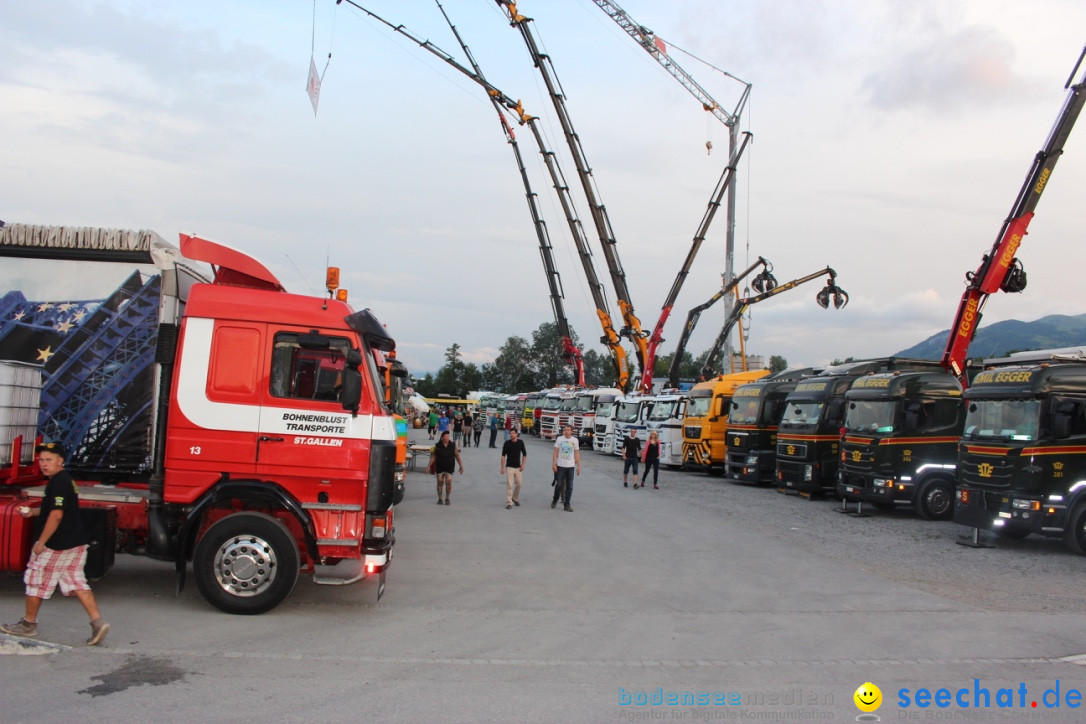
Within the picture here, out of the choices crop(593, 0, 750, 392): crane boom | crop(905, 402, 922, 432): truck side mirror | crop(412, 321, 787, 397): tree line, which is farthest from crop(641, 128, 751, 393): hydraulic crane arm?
crop(412, 321, 787, 397): tree line

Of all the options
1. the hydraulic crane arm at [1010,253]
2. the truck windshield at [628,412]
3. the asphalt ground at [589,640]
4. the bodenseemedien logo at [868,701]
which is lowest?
the asphalt ground at [589,640]

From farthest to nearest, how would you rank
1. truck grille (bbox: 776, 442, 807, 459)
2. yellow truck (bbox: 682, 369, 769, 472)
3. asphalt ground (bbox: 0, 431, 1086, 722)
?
yellow truck (bbox: 682, 369, 769, 472) → truck grille (bbox: 776, 442, 807, 459) → asphalt ground (bbox: 0, 431, 1086, 722)

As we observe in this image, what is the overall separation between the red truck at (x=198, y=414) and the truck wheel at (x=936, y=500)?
12711mm

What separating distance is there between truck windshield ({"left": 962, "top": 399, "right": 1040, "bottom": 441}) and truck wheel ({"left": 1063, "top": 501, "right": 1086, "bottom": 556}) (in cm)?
118

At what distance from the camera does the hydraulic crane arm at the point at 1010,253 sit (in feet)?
61.7

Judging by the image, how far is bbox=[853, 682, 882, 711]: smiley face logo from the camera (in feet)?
18.9

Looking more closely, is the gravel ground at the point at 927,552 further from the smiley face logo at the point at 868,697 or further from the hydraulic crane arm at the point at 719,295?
the hydraulic crane arm at the point at 719,295

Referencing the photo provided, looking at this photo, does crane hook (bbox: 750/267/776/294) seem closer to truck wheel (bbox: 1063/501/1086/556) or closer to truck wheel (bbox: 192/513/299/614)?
truck wheel (bbox: 1063/501/1086/556)

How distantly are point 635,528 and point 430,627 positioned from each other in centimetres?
754

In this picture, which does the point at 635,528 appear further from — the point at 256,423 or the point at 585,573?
the point at 256,423

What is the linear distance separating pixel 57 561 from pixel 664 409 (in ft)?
84.0

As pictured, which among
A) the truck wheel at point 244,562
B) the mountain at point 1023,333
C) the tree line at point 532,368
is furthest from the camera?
the tree line at point 532,368

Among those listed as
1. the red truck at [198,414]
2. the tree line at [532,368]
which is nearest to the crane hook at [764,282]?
the red truck at [198,414]

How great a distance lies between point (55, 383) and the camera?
8211 millimetres
